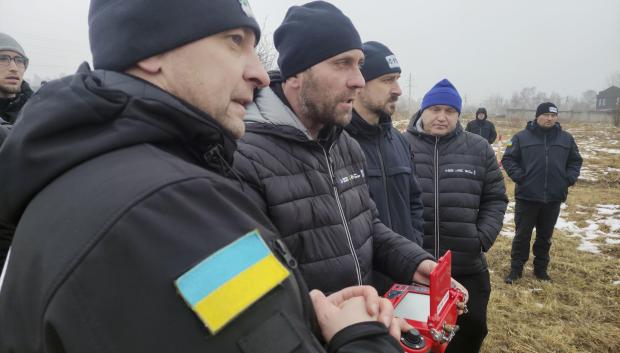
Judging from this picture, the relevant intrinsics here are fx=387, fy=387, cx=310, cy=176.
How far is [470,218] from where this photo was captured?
3.79 m

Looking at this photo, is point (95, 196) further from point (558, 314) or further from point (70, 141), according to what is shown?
point (558, 314)

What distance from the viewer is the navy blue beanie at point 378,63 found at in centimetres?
349

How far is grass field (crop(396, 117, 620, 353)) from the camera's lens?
14.6ft

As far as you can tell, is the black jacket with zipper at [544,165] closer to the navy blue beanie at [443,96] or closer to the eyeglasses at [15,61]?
the navy blue beanie at [443,96]

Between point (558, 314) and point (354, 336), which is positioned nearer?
point (354, 336)

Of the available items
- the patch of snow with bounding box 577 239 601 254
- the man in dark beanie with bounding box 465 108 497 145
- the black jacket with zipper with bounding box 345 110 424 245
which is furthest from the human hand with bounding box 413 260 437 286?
the man in dark beanie with bounding box 465 108 497 145

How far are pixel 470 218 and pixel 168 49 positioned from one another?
3.43 meters

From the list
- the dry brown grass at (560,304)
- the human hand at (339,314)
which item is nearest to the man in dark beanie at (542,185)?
the dry brown grass at (560,304)

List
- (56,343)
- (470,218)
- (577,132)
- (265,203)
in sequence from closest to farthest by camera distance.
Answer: (56,343)
(265,203)
(470,218)
(577,132)

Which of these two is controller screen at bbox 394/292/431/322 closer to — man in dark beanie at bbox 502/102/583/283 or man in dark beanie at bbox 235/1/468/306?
man in dark beanie at bbox 235/1/468/306

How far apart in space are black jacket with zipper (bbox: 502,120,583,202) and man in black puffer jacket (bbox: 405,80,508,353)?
2779 mm

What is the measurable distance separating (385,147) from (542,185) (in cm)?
424

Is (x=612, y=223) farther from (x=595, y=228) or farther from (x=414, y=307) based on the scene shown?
(x=414, y=307)

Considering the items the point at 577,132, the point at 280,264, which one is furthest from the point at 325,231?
the point at 577,132
